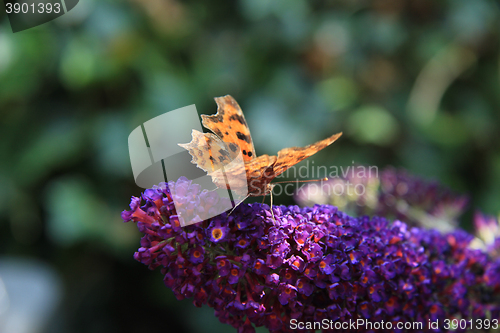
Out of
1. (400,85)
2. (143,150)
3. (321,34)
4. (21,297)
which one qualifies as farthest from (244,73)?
(21,297)

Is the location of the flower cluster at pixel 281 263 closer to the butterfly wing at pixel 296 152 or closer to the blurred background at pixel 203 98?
the butterfly wing at pixel 296 152

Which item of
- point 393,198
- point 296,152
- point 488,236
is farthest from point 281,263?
point 488,236

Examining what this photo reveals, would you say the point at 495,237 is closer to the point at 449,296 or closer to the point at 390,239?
the point at 449,296

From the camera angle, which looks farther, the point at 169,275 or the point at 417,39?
the point at 417,39

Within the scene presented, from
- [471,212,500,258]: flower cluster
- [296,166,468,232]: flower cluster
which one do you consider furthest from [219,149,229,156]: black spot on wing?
[471,212,500,258]: flower cluster

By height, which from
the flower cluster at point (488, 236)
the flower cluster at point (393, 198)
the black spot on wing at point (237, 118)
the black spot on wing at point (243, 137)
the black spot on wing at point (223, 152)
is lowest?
the flower cluster at point (488, 236)

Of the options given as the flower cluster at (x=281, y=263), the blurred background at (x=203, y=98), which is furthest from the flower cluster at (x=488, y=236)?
the blurred background at (x=203, y=98)

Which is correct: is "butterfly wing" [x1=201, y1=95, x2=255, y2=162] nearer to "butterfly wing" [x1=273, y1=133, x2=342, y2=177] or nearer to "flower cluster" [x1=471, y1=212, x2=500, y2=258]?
"butterfly wing" [x1=273, y1=133, x2=342, y2=177]
